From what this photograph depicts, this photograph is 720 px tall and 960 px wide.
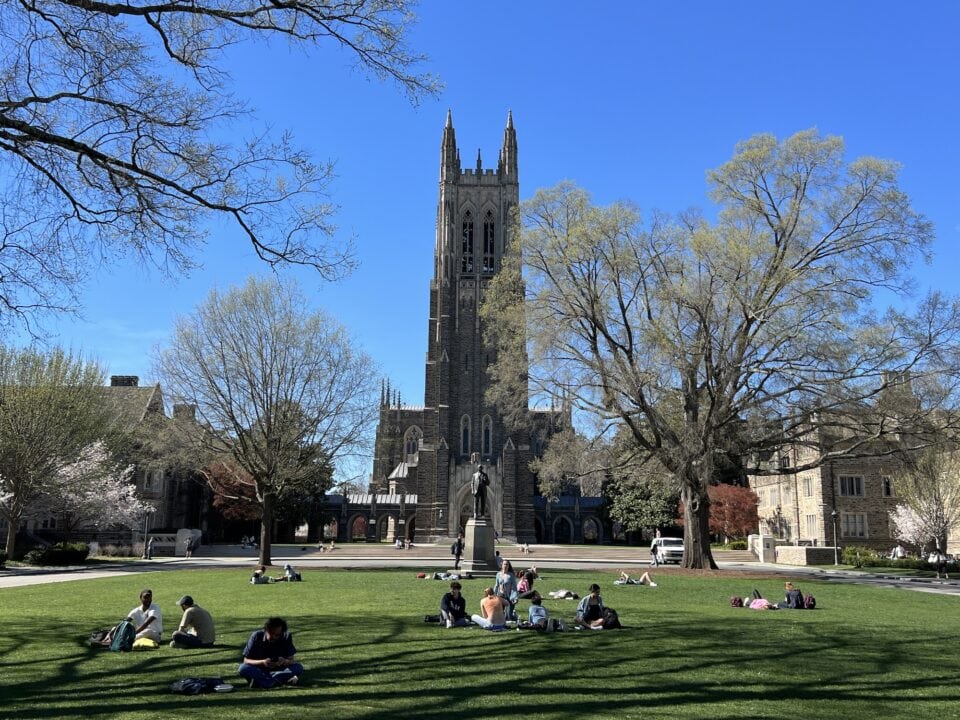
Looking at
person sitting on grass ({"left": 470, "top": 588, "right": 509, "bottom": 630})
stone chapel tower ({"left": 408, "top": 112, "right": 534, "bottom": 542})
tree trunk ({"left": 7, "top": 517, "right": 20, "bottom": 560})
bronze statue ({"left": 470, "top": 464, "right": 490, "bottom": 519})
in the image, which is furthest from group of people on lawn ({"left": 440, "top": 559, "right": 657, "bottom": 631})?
stone chapel tower ({"left": 408, "top": 112, "right": 534, "bottom": 542})

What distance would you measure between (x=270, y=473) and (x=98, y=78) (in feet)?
79.5

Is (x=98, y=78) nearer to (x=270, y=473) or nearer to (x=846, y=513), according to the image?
(x=270, y=473)

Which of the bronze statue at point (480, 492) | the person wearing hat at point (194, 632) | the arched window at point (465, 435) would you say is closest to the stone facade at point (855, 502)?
the arched window at point (465, 435)

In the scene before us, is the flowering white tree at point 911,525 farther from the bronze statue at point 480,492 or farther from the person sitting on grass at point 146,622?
the person sitting on grass at point 146,622

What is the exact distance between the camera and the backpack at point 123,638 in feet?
36.0

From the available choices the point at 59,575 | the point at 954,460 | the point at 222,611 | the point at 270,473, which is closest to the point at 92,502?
the point at 59,575

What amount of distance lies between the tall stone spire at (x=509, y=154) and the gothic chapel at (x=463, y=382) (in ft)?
0.31

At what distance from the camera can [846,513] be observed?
169 ft

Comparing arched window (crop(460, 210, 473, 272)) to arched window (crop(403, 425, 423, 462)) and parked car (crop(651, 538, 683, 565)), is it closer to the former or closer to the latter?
arched window (crop(403, 425, 423, 462))

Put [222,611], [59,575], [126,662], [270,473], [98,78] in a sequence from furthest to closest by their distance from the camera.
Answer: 1. [270,473]
2. [59,575]
3. [222,611]
4. [126,662]
5. [98,78]

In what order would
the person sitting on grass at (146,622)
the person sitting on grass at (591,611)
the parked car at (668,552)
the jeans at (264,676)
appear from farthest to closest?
the parked car at (668,552) → the person sitting on grass at (591,611) → the person sitting on grass at (146,622) → the jeans at (264,676)

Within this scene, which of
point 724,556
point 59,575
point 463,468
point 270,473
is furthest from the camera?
point 463,468

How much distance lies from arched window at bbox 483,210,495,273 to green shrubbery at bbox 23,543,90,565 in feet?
144

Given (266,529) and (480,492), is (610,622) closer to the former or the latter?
(480,492)
